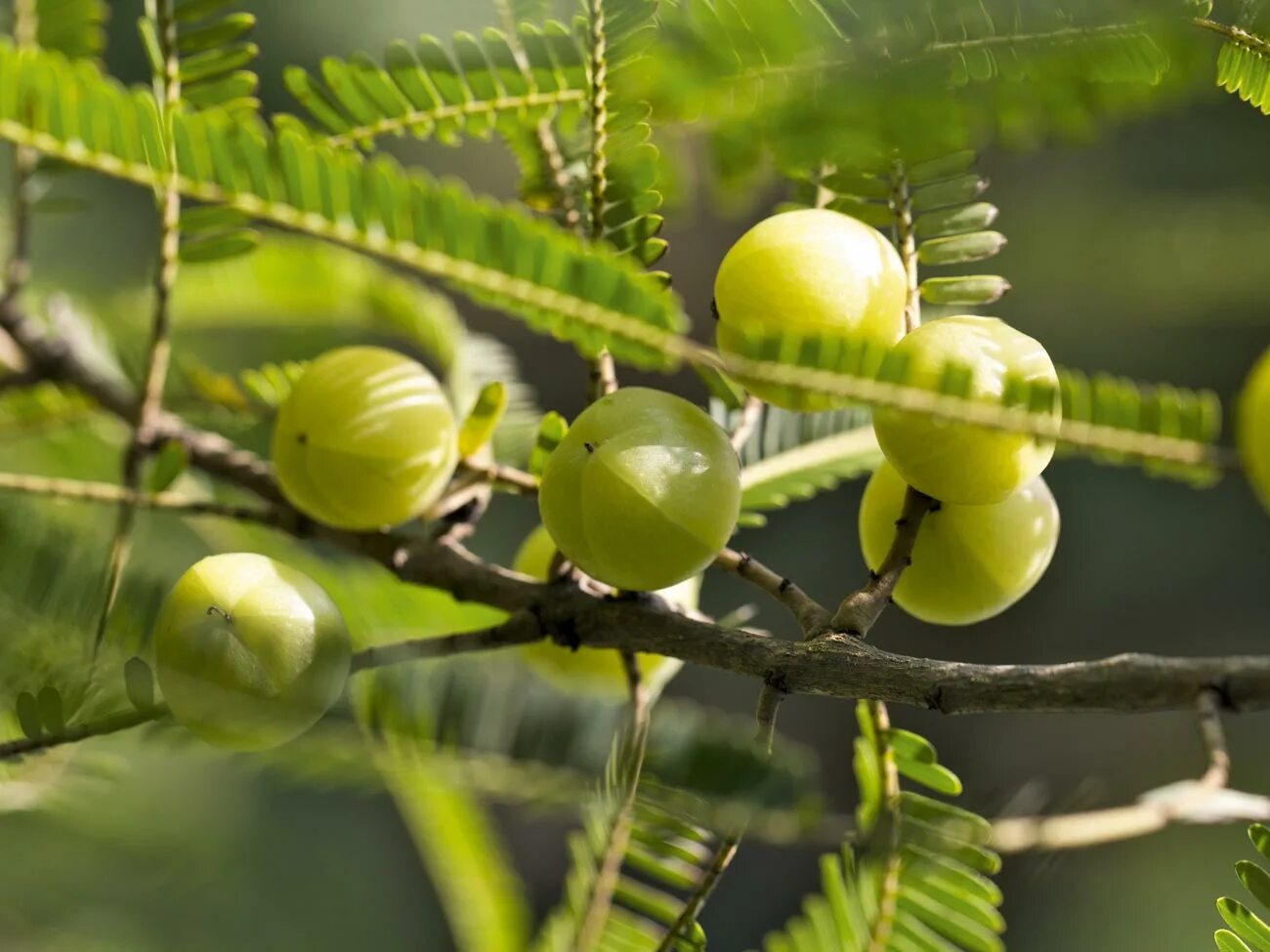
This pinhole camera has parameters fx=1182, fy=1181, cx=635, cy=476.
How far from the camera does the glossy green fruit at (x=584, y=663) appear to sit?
39 centimetres

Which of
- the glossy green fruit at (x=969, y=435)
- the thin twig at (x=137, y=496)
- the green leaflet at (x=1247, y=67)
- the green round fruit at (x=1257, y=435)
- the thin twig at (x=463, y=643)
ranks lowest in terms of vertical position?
the thin twig at (x=463, y=643)

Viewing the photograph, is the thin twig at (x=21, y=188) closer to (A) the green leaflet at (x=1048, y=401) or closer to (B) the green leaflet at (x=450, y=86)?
(B) the green leaflet at (x=450, y=86)

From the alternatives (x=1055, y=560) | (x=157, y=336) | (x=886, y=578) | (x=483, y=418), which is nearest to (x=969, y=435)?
(x=886, y=578)

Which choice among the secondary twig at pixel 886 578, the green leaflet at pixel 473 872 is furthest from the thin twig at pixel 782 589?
the green leaflet at pixel 473 872

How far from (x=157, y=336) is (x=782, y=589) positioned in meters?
0.21

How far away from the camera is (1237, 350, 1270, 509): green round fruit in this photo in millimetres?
188

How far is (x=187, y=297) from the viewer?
22.0 inches

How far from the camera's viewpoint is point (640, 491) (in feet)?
0.89

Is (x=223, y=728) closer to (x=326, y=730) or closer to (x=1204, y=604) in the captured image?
(x=326, y=730)

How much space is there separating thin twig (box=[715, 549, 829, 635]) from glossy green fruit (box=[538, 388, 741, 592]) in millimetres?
19

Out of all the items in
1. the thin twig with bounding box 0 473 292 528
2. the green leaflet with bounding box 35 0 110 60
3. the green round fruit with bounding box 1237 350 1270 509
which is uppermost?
the green leaflet with bounding box 35 0 110 60

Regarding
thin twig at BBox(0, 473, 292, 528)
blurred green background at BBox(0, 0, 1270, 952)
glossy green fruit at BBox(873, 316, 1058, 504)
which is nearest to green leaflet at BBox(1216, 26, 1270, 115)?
glossy green fruit at BBox(873, 316, 1058, 504)

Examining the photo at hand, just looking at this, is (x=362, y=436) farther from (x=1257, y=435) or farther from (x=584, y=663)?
(x=1257, y=435)

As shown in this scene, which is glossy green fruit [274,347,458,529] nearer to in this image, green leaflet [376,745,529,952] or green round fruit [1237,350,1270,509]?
green leaflet [376,745,529,952]
